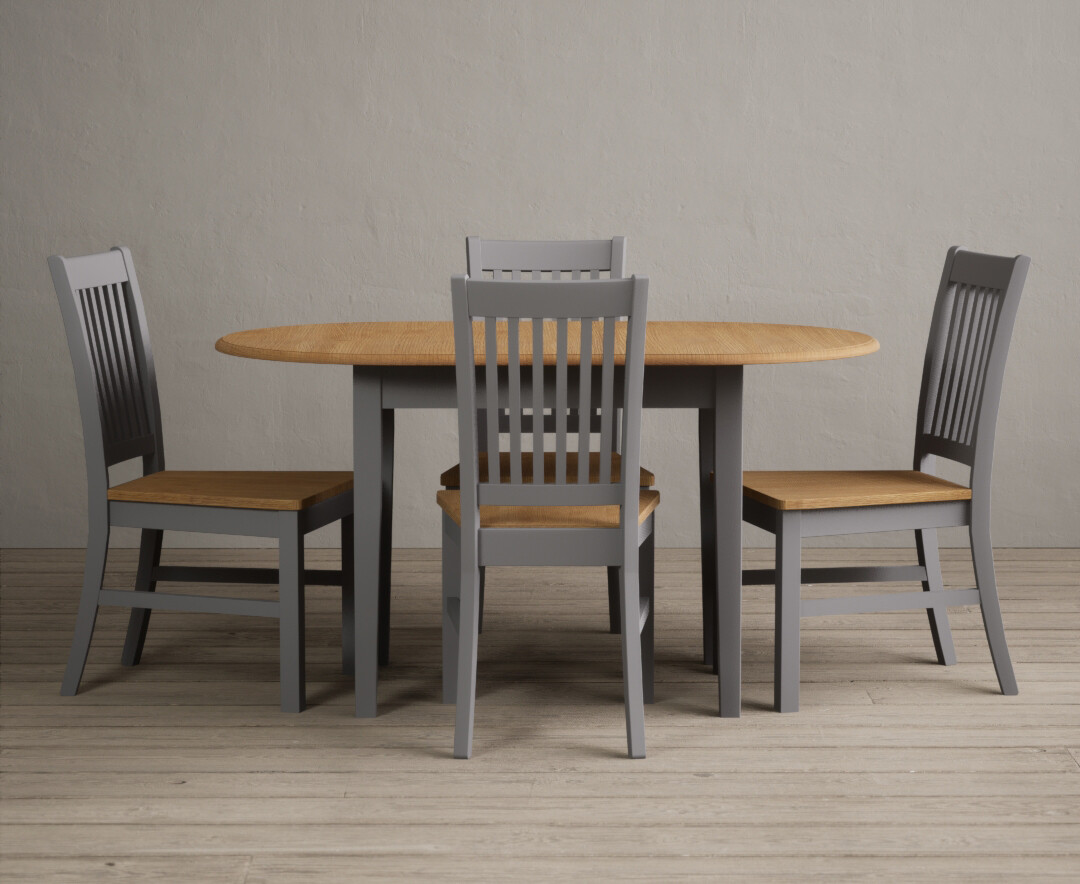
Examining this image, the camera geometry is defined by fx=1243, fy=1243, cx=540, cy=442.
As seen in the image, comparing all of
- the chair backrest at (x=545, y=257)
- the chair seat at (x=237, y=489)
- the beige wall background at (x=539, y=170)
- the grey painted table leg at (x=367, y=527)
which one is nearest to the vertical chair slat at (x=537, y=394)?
the grey painted table leg at (x=367, y=527)

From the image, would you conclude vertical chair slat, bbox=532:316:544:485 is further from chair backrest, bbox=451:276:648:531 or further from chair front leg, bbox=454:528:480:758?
chair front leg, bbox=454:528:480:758

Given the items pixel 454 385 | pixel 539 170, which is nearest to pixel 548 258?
pixel 454 385

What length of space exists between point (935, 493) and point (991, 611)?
0.32 metres

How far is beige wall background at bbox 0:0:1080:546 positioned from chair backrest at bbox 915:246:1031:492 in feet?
3.94

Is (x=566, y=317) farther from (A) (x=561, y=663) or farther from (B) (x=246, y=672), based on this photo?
(B) (x=246, y=672)

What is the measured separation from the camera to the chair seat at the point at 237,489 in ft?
8.50

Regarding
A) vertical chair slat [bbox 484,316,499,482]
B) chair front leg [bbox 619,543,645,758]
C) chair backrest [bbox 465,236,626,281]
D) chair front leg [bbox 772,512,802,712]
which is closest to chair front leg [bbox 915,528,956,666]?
chair front leg [bbox 772,512,802,712]

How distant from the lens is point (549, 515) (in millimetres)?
2436

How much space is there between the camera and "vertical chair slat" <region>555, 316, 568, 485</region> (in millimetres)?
2250

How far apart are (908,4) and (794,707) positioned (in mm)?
2452

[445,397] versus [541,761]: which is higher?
[445,397]

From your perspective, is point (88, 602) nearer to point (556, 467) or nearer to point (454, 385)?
point (454, 385)

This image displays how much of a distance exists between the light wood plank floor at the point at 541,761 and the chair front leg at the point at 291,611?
0.20ft

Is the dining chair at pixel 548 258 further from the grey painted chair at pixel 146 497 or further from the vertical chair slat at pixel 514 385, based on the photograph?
the vertical chair slat at pixel 514 385
